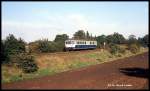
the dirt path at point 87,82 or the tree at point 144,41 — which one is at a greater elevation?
the tree at point 144,41

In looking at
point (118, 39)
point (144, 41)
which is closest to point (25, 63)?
point (118, 39)

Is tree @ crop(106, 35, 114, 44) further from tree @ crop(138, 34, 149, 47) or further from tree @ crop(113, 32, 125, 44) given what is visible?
tree @ crop(138, 34, 149, 47)

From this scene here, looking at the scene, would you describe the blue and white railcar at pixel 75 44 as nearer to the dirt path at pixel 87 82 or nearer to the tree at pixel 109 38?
the dirt path at pixel 87 82

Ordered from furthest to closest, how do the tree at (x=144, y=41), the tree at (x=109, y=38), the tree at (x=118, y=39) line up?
the tree at (x=144, y=41)
the tree at (x=118, y=39)
the tree at (x=109, y=38)

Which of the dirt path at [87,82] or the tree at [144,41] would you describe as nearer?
the dirt path at [87,82]

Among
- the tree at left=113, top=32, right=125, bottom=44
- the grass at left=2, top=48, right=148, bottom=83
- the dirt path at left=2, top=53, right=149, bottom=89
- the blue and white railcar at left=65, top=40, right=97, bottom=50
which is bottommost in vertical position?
the dirt path at left=2, top=53, right=149, bottom=89


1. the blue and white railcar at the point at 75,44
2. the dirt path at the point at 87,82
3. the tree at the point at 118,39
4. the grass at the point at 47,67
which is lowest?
the dirt path at the point at 87,82

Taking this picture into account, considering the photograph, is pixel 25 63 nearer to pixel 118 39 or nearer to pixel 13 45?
pixel 13 45

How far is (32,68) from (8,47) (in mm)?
4671

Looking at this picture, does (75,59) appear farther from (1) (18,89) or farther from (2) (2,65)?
(1) (18,89)

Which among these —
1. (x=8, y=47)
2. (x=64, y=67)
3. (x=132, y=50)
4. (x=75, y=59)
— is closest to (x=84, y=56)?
(x=75, y=59)

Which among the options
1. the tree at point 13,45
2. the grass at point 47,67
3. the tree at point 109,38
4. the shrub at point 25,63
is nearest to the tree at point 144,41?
the tree at point 109,38

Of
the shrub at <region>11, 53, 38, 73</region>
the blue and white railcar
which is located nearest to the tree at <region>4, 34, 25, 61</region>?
the shrub at <region>11, 53, 38, 73</region>

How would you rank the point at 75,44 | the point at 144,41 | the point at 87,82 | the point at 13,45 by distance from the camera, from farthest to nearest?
the point at 144,41 → the point at 75,44 → the point at 13,45 → the point at 87,82
